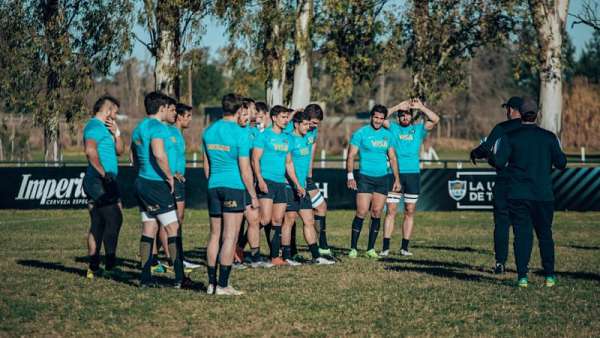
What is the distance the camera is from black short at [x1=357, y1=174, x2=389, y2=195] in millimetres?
15055

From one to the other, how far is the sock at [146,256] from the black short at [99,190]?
1118 millimetres

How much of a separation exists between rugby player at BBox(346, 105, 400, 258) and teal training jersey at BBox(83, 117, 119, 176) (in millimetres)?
4318

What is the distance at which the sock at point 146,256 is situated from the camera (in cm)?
1118

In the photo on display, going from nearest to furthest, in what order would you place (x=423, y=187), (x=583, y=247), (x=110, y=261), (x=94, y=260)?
(x=94, y=260) < (x=110, y=261) < (x=583, y=247) < (x=423, y=187)

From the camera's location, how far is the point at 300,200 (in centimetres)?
1396

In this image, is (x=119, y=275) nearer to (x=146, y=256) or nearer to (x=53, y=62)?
(x=146, y=256)

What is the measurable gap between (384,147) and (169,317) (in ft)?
21.9

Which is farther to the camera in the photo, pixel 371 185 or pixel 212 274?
pixel 371 185

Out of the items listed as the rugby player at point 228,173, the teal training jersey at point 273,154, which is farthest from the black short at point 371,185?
the rugby player at point 228,173

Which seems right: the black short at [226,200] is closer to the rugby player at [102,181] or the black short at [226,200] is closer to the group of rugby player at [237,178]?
the group of rugby player at [237,178]

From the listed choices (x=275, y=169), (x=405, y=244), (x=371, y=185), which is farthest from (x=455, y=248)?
(x=275, y=169)

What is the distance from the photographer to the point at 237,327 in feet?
28.9

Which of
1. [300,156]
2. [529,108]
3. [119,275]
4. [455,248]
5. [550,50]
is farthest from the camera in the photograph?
[550,50]

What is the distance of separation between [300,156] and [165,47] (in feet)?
41.6
